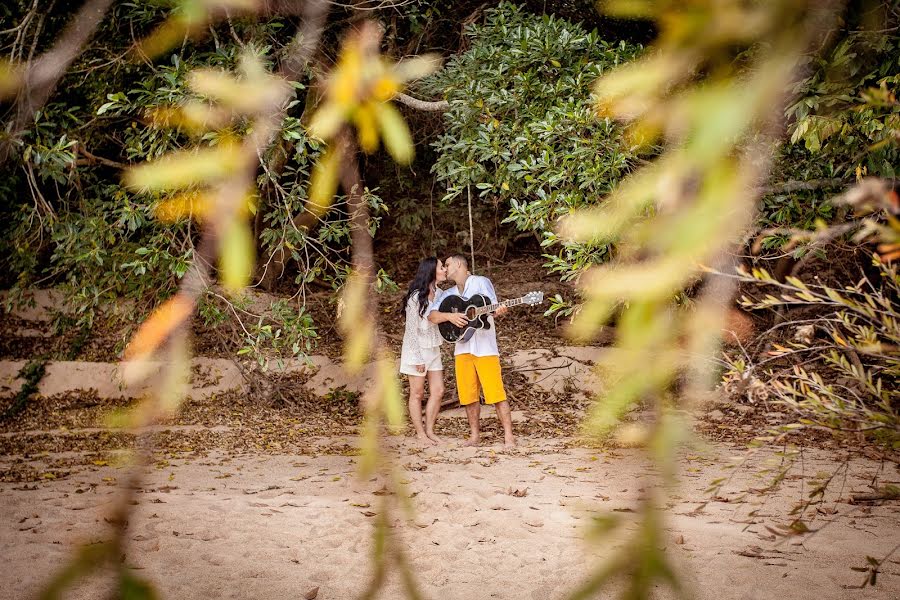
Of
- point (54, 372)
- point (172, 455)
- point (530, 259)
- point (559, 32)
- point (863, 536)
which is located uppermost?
point (559, 32)

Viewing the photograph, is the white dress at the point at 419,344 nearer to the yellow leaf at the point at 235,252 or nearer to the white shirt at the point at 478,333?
the white shirt at the point at 478,333

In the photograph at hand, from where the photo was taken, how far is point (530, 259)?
1155 centimetres

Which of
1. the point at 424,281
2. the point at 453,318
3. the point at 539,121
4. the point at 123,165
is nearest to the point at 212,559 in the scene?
the point at 453,318

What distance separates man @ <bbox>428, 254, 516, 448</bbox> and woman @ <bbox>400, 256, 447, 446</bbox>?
10 cm

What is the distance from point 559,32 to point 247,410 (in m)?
4.68

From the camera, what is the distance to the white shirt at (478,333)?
18.6 ft

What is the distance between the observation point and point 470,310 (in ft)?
18.7

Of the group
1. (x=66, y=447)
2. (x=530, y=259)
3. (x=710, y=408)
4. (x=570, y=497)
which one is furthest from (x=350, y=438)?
(x=530, y=259)

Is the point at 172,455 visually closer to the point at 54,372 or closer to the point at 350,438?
the point at 350,438

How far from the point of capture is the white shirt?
18.6 ft

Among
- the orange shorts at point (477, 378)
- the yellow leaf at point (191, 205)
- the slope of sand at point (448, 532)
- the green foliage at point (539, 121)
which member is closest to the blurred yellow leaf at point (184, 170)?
the yellow leaf at point (191, 205)

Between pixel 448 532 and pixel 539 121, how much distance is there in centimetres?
261

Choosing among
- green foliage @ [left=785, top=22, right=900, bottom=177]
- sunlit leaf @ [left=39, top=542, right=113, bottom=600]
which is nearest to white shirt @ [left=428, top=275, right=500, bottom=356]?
green foliage @ [left=785, top=22, right=900, bottom=177]

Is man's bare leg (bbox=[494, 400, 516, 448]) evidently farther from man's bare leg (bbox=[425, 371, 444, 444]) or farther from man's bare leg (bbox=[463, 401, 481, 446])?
man's bare leg (bbox=[425, 371, 444, 444])
